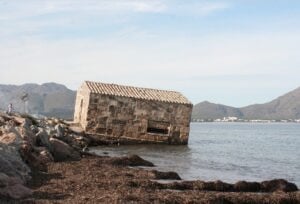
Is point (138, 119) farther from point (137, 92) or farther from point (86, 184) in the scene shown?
point (86, 184)

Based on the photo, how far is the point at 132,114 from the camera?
130ft

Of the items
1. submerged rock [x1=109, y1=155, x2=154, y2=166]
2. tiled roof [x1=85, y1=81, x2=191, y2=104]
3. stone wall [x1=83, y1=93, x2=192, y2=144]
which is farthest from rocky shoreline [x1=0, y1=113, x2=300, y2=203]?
tiled roof [x1=85, y1=81, x2=191, y2=104]

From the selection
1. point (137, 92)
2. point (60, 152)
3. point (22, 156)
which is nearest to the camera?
point (22, 156)

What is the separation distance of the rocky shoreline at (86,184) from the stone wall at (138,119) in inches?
592

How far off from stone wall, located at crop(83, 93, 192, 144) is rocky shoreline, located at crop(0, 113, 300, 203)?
15.0 metres

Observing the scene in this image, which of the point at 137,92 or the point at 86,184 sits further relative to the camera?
the point at 137,92

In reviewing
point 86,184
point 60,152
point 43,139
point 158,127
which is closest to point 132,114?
point 158,127

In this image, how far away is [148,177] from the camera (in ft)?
64.4

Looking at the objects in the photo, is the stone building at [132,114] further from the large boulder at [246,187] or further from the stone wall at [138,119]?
the large boulder at [246,187]

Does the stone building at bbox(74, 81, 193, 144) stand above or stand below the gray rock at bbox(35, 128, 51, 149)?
above

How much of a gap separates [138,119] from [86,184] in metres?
23.6

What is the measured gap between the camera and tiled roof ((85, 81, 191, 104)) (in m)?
40.0

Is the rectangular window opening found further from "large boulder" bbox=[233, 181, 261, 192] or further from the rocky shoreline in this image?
"large boulder" bbox=[233, 181, 261, 192]

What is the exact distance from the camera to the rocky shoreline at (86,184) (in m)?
13.6
